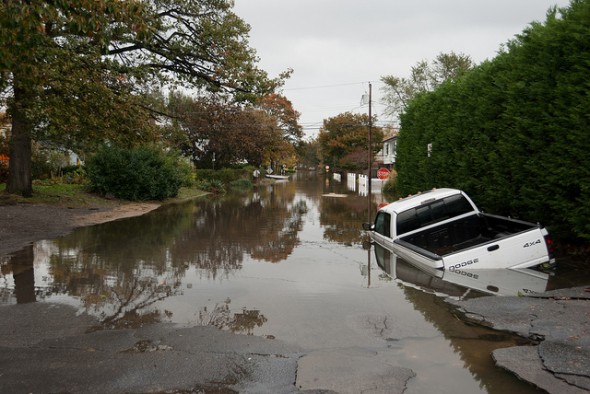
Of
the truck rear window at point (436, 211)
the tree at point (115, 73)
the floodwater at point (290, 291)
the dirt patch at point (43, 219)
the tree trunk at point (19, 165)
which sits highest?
the tree at point (115, 73)

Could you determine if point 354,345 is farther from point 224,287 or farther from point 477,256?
point 477,256

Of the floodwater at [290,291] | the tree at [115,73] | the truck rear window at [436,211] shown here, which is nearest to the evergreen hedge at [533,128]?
the truck rear window at [436,211]

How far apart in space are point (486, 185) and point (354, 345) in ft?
25.9

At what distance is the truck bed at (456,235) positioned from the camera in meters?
10.2

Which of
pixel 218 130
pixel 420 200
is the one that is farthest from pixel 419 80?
pixel 420 200

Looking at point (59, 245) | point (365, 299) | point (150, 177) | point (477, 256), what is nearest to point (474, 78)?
point (477, 256)

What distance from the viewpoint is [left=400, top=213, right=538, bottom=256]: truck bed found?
10.2 meters

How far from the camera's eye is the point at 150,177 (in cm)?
2558

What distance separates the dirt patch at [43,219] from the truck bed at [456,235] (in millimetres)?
9370

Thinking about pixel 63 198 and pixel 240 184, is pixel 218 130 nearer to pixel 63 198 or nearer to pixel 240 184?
pixel 240 184

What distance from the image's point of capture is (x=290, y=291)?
772 cm

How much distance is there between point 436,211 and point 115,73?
42.9ft

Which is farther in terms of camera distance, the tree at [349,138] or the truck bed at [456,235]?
the tree at [349,138]

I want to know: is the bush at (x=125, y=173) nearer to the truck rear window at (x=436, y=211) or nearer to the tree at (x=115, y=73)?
the tree at (x=115, y=73)
